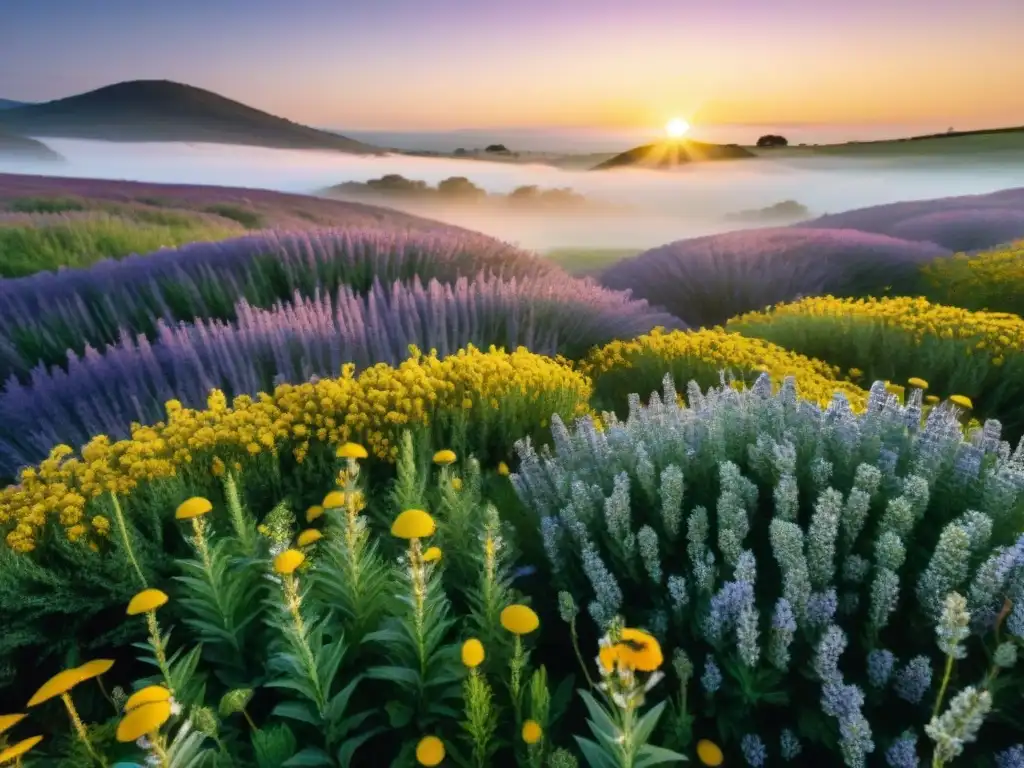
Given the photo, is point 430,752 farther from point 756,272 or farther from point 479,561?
point 756,272

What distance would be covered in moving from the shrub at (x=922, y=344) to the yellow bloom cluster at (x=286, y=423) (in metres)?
1.65

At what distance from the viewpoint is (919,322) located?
3254mm

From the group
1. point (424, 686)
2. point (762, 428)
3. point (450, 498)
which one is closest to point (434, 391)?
point (450, 498)

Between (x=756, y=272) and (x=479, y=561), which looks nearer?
(x=479, y=561)

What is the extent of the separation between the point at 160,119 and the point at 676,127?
10.2ft

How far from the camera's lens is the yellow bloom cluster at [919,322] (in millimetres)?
2961

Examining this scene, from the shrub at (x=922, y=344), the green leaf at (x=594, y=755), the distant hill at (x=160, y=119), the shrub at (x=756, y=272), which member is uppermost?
the distant hill at (x=160, y=119)

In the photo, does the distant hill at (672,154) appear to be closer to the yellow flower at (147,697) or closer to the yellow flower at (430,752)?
the yellow flower at (430,752)

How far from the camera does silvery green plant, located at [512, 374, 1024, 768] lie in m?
1.01

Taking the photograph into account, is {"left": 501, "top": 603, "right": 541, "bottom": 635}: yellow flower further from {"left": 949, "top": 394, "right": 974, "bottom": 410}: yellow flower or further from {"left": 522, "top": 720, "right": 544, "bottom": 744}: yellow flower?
{"left": 949, "top": 394, "right": 974, "bottom": 410}: yellow flower

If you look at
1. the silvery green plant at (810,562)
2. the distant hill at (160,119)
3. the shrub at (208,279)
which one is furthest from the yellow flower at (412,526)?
the distant hill at (160,119)

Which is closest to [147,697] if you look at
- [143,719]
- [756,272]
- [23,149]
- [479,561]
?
[143,719]

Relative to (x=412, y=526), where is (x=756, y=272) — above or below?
below

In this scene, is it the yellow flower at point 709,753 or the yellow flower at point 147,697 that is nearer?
the yellow flower at point 147,697
